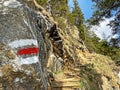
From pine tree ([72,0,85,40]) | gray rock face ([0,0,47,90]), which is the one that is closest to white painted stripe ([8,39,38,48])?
gray rock face ([0,0,47,90])

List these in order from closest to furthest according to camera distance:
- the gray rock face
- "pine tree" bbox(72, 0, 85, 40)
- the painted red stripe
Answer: the gray rock face < the painted red stripe < "pine tree" bbox(72, 0, 85, 40)

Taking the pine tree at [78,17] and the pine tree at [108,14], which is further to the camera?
the pine tree at [78,17]

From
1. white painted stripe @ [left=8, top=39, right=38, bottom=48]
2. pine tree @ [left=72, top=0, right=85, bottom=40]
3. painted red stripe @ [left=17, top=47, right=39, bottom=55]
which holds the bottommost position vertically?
painted red stripe @ [left=17, top=47, right=39, bottom=55]

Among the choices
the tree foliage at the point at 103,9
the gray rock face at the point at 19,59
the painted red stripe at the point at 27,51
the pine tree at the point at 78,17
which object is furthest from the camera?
the pine tree at the point at 78,17

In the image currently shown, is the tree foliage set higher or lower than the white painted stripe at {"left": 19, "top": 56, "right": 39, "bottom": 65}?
higher

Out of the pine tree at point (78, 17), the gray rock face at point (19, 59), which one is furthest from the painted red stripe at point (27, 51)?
the pine tree at point (78, 17)

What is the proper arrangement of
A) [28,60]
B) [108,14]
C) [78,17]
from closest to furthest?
[28,60], [108,14], [78,17]

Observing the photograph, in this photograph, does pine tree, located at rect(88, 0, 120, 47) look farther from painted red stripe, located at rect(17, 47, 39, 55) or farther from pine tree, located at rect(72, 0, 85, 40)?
pine tree, located at rect(72, 0, 85, 40)

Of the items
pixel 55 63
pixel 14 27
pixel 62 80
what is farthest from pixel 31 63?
pixel 55 63

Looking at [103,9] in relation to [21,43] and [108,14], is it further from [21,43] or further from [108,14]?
[21,43]

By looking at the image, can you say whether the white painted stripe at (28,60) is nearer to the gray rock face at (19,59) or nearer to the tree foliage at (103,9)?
the gray rock face at (19,59)

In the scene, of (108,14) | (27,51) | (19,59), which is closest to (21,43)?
(27,51)

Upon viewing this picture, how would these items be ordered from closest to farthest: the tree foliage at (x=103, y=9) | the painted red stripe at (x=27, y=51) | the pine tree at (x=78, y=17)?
the painted red stripe at (x=27, y=51)
the tree foliage at (x=103, y=9)
the pine tree at (x=78, y=17)

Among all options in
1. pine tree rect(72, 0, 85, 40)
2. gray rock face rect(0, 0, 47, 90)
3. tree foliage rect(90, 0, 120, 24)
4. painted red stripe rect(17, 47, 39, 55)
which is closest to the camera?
gray rock face rect(0, 0, 47, 90)
